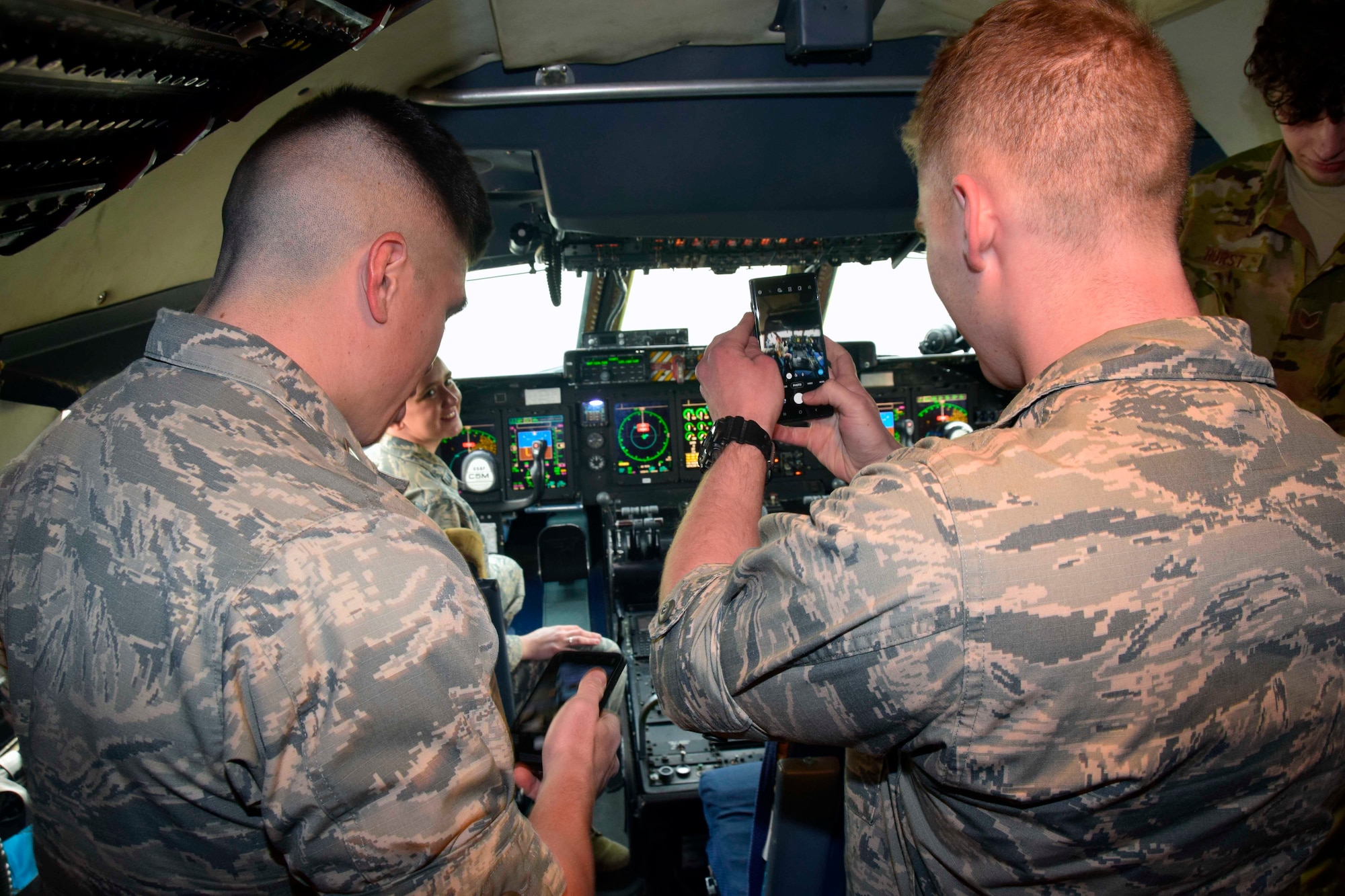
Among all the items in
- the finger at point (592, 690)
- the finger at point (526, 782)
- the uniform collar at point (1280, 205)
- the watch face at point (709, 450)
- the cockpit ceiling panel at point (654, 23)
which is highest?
the cockpit ceiling panel at point (654, 23)

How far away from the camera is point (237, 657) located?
2.29ft

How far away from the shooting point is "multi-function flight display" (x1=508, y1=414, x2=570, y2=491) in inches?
153

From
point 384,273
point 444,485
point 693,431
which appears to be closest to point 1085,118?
point 384,273

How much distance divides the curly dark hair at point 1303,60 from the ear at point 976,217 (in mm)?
1345

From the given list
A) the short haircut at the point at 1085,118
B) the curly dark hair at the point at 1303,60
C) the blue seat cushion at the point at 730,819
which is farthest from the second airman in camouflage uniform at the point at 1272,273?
the blue seat cushion at the point at 730,819

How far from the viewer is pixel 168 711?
0.72 metres

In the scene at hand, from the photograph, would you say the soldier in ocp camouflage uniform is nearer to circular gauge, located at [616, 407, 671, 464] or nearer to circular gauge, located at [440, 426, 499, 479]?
circular gauge, located at [440, 426, 499, 479]

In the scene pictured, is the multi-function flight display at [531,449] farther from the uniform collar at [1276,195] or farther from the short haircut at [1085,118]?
the short haircut at [1085,118]

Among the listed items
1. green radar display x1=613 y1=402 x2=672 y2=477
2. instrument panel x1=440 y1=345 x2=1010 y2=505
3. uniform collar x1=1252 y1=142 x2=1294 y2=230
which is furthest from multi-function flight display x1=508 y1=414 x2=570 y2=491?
uniform collar x1=1252 y1=142 x2=1294 y2=230

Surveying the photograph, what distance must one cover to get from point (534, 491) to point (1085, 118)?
11.0 ft

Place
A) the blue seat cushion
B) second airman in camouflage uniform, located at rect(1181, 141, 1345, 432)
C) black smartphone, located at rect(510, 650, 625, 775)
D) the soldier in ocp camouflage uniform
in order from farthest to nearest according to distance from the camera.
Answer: the soldier in ocp camouflage uniform
second airman in camouflage uniform, located at rect(1181, 141, 1345, 432)
the blue seat cushion
black smartphone, located at rect(510, 650, 625, 775)

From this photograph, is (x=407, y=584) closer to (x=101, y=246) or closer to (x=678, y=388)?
(x=101, y=246)

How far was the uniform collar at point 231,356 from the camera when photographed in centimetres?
87

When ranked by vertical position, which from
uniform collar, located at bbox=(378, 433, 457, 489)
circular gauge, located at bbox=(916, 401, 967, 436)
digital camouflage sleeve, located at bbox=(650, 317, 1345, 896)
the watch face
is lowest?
digital camouflage sleeve, located at bbox=(650, 317, 1345, 896)
